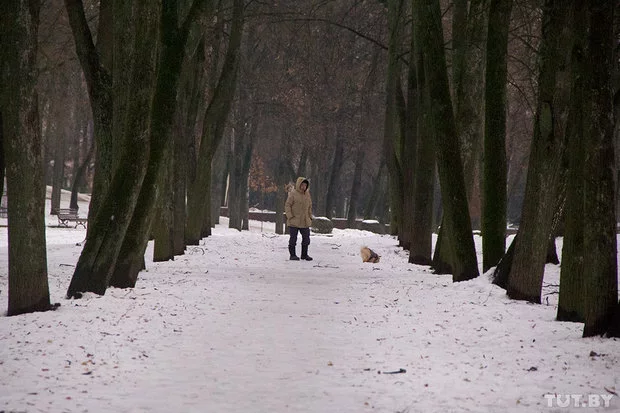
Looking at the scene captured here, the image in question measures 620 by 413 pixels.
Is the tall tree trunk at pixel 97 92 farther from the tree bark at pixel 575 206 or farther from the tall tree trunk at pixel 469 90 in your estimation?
the tall tree trunk at pixel 469 90

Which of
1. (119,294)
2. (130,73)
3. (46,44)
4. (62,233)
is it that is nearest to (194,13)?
(130,73)

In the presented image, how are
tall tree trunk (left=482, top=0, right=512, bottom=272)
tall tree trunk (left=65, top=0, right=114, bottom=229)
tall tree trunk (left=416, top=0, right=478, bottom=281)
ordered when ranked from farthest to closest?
tall tree trunk (left=416, top=0, right=478, bottom=281) → tall tree trunk (left=482, top=0, right=512, bottom=272) → tall tree trunk (left=65, top=0, right=114, bottom=229)

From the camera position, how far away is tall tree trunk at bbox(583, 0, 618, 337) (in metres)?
6.57

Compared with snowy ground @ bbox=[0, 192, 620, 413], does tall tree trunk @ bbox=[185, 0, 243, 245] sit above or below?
above

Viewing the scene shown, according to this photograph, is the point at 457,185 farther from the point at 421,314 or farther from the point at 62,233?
the point at 62,233

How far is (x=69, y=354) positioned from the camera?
6129 millimetres

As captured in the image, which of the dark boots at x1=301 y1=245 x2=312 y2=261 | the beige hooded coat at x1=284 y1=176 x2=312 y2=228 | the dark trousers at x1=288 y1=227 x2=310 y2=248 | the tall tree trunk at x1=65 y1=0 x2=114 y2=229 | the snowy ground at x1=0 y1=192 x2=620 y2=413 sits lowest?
the snowy ground at x1=0 y1=192 x2=620 y2=413

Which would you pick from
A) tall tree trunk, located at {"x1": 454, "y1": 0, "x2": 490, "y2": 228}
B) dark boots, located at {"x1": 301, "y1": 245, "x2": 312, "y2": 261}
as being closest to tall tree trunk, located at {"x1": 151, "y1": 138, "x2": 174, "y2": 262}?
dark boots, located at {"x1": 301, "y1": 245, "x2": 312, "y2": 261}

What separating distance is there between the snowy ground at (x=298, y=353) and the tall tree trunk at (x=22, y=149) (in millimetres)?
467

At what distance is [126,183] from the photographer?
9336 millimetres

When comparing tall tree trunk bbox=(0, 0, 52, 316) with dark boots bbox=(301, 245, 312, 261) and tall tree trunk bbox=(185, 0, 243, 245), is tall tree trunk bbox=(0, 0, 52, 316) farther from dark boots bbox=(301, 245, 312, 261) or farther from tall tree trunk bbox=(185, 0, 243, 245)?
Result: tall tree trunk bbox=(185, 0, 243, 245)

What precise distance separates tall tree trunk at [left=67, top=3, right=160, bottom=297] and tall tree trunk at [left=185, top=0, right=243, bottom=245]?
29.0 ft

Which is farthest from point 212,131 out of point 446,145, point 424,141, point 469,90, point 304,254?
point 446,145

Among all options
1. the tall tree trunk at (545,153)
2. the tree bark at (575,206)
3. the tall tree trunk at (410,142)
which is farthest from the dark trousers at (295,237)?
the tree bark at (575,206)
